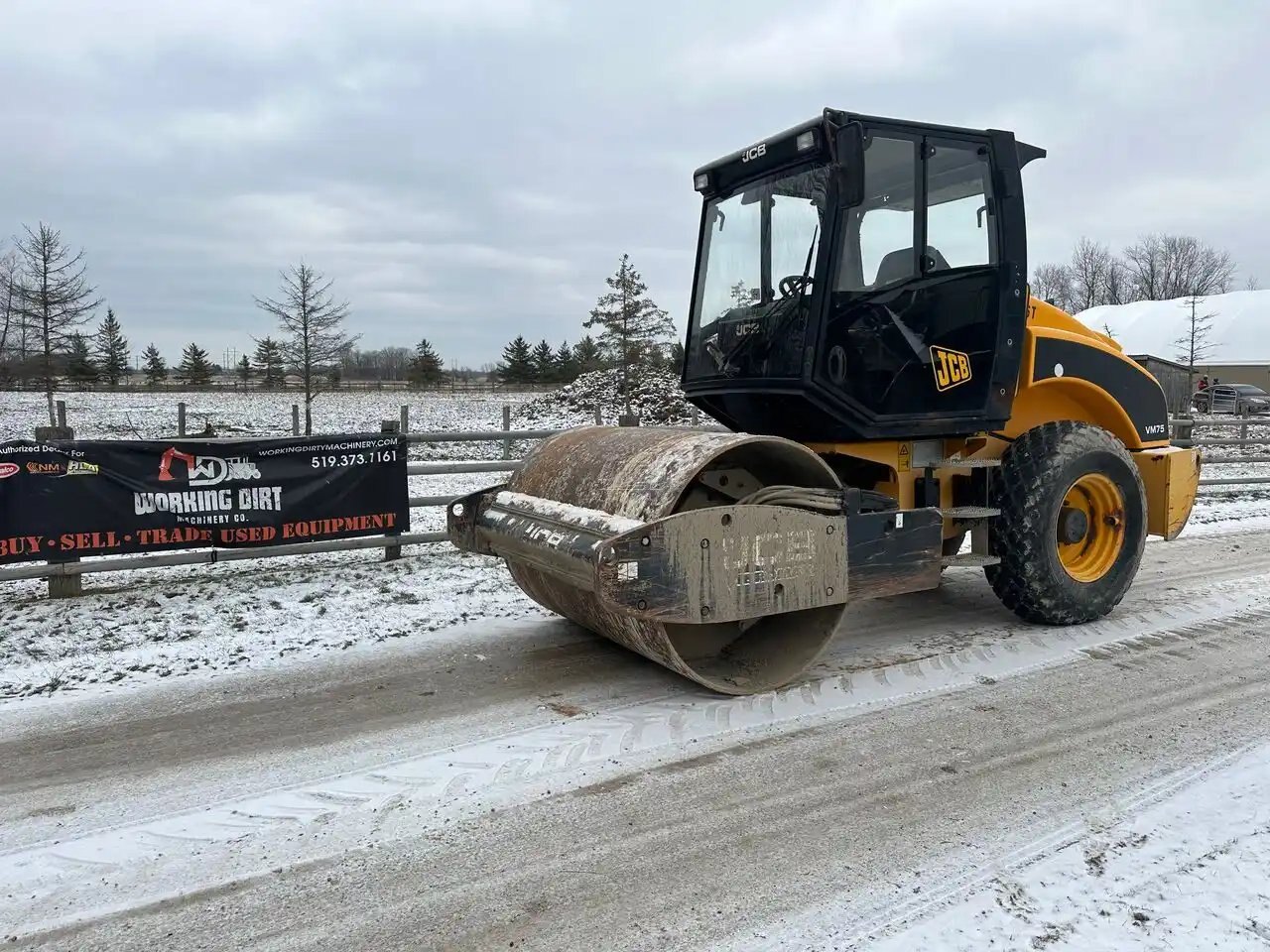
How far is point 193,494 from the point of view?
7.47 metres

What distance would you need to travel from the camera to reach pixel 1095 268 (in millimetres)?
73625

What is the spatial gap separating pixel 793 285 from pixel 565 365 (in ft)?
152

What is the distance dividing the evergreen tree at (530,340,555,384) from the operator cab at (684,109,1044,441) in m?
45.0

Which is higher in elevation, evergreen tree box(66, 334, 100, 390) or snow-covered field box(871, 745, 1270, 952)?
evergreen tree box(66, 334, 100, 390)

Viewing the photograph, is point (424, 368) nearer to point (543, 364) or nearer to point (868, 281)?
point (543, 364)

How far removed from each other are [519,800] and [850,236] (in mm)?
3540

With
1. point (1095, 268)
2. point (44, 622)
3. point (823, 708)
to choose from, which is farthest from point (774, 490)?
point (1095, 268)

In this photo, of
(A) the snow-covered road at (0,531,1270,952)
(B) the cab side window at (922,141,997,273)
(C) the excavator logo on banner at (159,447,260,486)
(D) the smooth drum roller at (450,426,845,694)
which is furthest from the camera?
(C) the excavator logo on banner at (159,447,260,486)

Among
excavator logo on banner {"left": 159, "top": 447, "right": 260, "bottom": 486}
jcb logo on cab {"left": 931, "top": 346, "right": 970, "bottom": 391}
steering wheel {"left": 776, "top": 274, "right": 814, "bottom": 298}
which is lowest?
excavator logo on banner {"left": 159, "top": 447, "right": 260, "bottom": 486}

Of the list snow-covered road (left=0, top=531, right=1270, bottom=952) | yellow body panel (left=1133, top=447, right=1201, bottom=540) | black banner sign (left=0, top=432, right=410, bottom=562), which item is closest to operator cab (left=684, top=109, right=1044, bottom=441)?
snow-covered road (left=0, top=531, right=1270, bottom=952)

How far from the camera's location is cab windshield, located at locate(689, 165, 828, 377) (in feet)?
17.3

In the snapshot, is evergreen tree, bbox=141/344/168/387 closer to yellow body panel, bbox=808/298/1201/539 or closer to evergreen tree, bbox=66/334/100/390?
evergreen tree, bbox=66/334/100/390

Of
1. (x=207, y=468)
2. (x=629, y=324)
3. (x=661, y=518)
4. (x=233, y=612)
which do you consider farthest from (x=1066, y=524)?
(x=629, y=324)

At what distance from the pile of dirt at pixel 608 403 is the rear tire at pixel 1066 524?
21.3 meters
